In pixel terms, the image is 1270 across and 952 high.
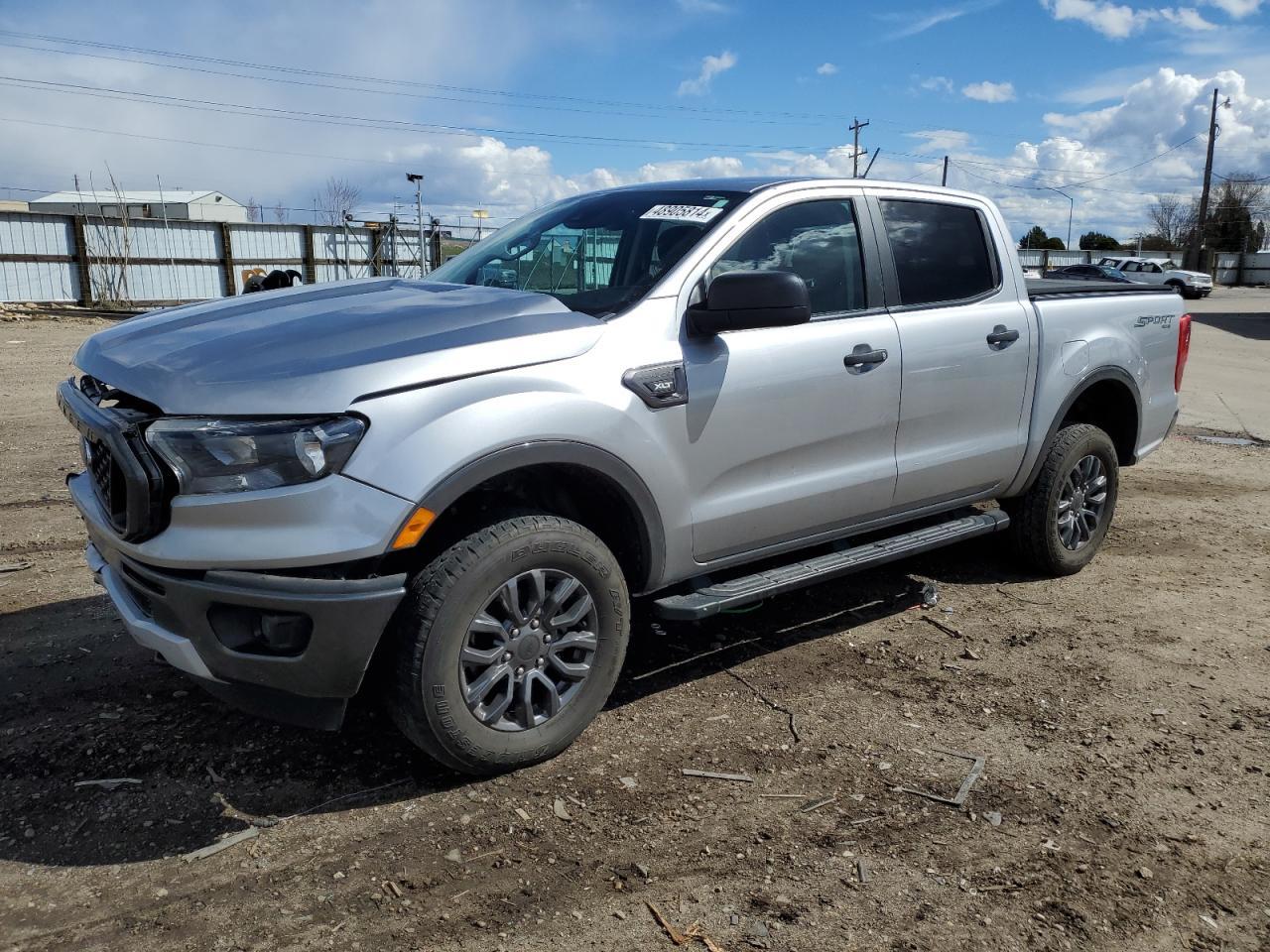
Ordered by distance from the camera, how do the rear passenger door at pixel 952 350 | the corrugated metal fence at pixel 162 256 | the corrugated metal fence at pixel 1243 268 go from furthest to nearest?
the corrugated metal fence at pixel 1243 268, the corrugated metal fence at pixel 162 256, the rear passenger door at pixel 952 350

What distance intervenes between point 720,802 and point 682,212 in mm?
2177

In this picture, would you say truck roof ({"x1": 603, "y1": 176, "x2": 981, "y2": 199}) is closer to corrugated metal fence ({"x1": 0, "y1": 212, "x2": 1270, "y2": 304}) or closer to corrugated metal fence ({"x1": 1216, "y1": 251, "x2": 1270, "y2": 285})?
corrugated metal fence ({"x1": 0, "y1": 212, "x2": 1270, "y2": 304})

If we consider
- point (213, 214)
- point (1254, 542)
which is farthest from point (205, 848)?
point (213, 214)

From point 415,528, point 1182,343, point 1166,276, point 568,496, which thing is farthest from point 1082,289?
point 1166,276

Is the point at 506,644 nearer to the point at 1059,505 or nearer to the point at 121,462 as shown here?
the point at 121,462

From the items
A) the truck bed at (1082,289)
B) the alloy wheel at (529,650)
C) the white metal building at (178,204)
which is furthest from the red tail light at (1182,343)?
the white metal building at (178,204)

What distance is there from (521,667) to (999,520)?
106 inches

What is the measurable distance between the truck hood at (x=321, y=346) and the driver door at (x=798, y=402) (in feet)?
1.95

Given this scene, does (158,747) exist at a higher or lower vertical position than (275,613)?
lower

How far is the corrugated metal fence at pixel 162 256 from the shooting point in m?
25.7

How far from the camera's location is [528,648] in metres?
3.21

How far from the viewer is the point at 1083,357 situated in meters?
5.10

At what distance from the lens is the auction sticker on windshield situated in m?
3.85

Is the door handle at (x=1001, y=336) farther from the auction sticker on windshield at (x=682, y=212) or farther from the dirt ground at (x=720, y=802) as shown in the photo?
the auction sticker on windshield at (x=682, y=212)
